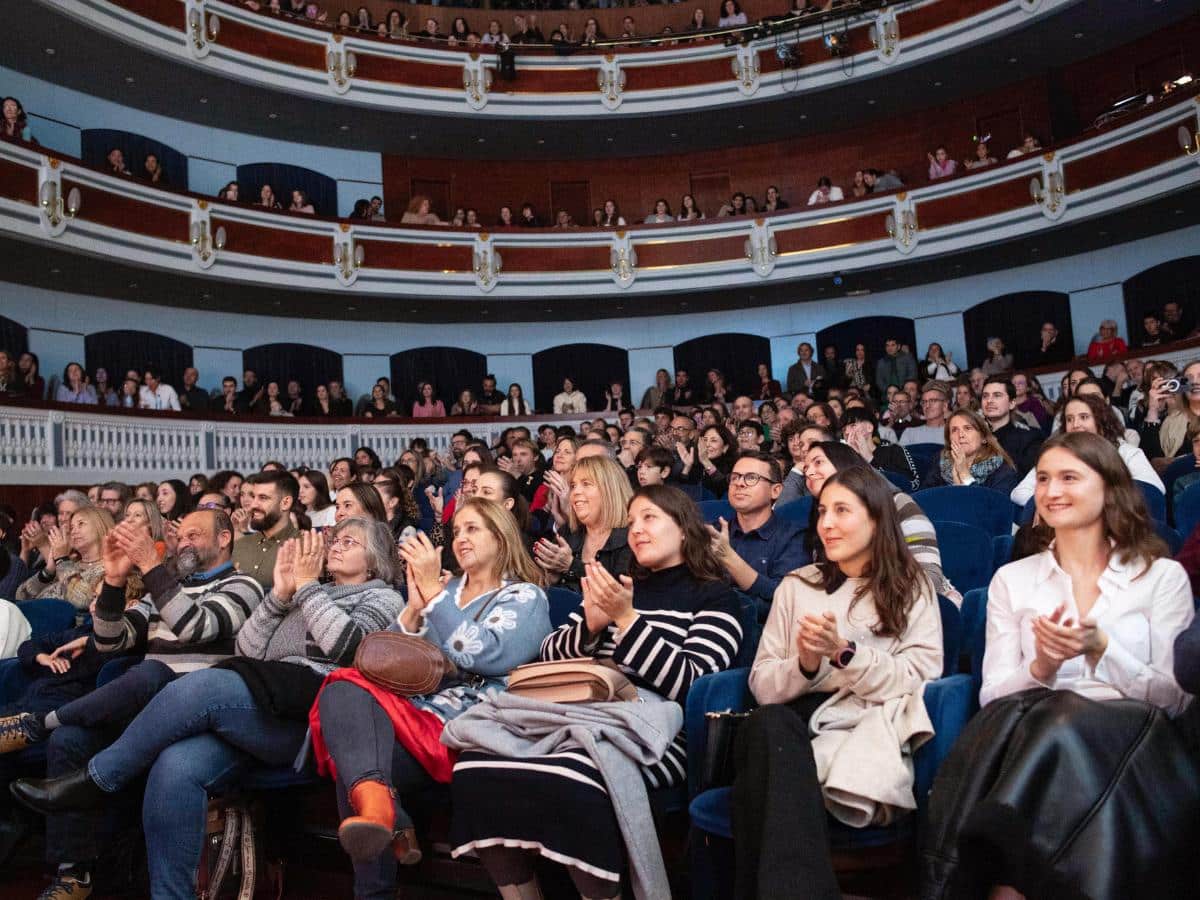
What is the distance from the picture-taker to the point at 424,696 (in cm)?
252

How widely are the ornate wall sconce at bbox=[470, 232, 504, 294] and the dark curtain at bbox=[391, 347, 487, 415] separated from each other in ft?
4.66

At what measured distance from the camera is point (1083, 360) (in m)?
9.30

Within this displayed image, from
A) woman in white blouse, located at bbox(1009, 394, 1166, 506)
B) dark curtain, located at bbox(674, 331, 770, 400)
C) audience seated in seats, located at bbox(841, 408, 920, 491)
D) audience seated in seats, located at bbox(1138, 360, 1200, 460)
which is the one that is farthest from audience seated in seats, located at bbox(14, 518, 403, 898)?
dark curtain, located at bbox(674, 331, 770, 400)

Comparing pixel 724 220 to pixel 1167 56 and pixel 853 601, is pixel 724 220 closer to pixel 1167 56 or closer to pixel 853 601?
pixel 1167 56

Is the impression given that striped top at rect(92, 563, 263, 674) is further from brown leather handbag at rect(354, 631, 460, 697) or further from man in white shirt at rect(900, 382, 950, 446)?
man in white shirt at rect(900, 382, 950, 446)

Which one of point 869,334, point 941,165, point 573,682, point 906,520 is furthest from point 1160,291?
point 573,682

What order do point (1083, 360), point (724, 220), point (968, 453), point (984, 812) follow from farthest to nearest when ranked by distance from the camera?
1. point (724, 220)
2. point (1083, 360)
3. point (968, 453)
4. point (984, 812)

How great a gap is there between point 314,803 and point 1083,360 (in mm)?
8217

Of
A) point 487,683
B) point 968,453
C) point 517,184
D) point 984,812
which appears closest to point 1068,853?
point 984,812

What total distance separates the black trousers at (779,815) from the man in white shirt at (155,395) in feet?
29.0

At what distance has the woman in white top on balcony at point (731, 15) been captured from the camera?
12453 mm

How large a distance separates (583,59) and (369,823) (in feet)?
35.7

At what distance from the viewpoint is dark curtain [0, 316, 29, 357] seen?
32.7 feet

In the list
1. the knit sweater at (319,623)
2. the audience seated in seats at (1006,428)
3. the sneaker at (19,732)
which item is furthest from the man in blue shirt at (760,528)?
the sneaker at (19,732)
